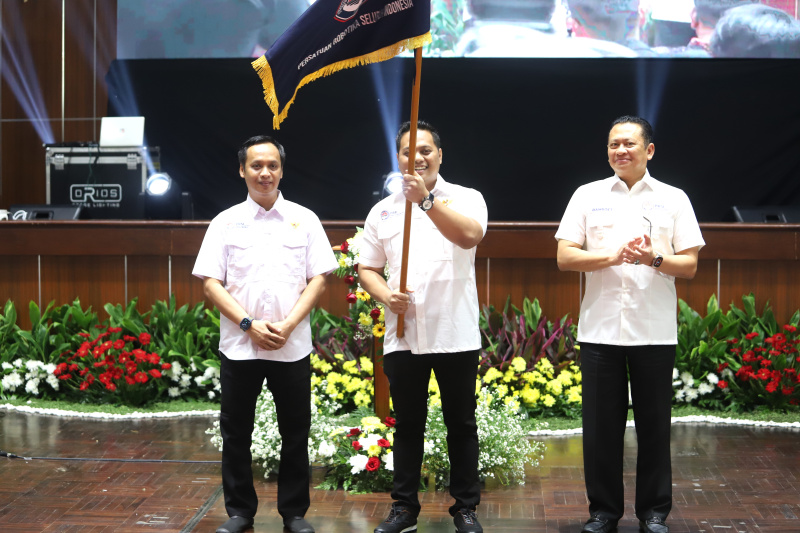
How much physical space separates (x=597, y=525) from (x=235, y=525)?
1.48m

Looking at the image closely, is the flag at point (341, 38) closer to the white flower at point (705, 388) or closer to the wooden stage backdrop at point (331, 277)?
the wooden stage backdrop at point (331, 277)

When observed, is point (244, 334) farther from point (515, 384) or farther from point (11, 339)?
point (11, 339)

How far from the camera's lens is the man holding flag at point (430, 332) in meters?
3.36

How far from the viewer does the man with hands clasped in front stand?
3414 mm

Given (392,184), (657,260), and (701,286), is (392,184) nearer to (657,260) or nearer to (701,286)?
(701,286)

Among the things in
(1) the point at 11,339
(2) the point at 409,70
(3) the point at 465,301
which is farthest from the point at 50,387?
(2) the point at 409,70

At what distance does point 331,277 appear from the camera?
241 inches

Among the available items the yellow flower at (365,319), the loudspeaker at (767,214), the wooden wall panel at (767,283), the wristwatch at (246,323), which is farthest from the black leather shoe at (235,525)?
the loudspeaker at (767,214)

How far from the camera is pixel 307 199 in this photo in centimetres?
953

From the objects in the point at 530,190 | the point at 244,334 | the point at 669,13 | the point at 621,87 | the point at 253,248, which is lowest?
the point at 244,334

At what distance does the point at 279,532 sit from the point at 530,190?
641cm

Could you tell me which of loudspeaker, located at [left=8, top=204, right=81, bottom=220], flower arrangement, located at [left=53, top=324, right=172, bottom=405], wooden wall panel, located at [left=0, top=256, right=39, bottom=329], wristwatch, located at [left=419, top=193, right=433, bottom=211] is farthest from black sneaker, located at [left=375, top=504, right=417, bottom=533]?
loudspeaker, located at [left=8, top=204, right=81, bottom=220]

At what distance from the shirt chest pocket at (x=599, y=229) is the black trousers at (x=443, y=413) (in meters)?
0.67

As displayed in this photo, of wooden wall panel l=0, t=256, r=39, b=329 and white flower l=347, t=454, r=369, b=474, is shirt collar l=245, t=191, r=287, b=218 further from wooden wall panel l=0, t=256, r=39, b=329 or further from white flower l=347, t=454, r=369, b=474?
wooden wall panel l=0, t=256, r=39, b=329
